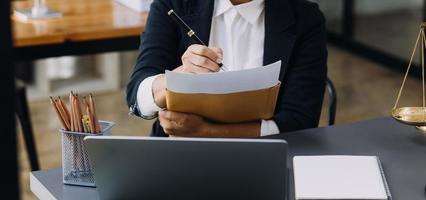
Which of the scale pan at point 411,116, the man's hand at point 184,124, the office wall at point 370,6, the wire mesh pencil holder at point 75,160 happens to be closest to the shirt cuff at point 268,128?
the man's hand at point 184,124

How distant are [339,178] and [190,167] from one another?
25 centimetres

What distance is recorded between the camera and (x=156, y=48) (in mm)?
1820

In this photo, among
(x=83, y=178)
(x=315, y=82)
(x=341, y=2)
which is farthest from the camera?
(x=341, y=2)

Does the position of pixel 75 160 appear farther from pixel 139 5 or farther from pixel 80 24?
pixel 139 5

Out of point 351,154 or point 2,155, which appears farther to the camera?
point 351,154

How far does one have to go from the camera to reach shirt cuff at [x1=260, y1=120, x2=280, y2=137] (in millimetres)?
1670

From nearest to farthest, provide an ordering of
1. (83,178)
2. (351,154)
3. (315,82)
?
(83,178)
(351,154)
(315,82)

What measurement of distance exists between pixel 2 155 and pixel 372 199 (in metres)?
0.87

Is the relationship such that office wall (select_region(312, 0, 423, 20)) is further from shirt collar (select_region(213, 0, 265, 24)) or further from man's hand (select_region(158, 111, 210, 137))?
man's hand (select_region(158, 111, 210, 137))

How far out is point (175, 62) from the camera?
73.9 inches

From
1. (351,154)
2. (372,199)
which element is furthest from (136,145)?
(351,154)

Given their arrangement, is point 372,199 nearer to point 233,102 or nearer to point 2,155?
point 233,102

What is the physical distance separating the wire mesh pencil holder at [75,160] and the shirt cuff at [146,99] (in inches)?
13.5

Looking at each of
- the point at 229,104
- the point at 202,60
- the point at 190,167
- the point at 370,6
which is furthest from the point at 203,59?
the point at 370,6
